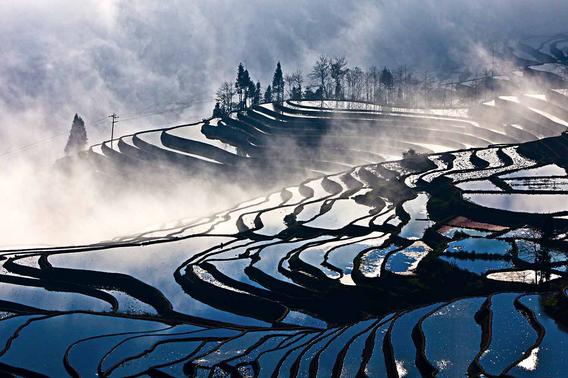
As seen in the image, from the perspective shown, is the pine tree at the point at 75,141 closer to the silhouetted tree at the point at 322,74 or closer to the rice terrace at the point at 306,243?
the rice terrace at the point at 306,243

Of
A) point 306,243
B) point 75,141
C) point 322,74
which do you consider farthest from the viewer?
point 322,74

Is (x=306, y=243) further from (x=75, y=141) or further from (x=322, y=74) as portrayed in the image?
(x=322, y=74)

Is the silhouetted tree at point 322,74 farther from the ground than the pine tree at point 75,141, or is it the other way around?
the silhouetted tree at point 322,74

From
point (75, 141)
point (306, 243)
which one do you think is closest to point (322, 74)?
point (75, 141)

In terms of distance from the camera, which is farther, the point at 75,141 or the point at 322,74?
the point at 322,74

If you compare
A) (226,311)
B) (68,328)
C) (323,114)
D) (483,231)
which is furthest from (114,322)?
(323,114)

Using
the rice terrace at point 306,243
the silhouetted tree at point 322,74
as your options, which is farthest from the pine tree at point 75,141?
the silhouetted tree at point 322,74

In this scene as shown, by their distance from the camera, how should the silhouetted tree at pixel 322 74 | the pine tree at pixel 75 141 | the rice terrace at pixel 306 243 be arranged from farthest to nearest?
the silhouetted tree at pixel 322 74 < the pine tree at pixel 75 141 < the rice terrace at pixel 306 243

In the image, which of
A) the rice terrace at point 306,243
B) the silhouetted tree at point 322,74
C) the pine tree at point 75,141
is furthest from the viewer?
the silhouetted tree at point 322,74
